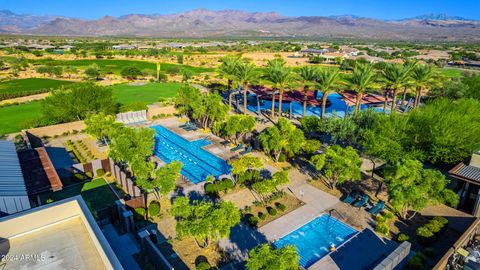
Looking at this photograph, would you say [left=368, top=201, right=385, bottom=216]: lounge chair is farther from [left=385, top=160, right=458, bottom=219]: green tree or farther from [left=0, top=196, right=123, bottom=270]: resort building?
[left=0, top=196, right=123, bottom=270]: resort building

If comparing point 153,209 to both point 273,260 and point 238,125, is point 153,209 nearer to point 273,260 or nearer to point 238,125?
point 273,260

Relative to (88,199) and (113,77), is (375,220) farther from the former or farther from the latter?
(113,77)

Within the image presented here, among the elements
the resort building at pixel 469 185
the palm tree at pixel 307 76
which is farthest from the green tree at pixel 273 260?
the palm tree at pixel 307 76

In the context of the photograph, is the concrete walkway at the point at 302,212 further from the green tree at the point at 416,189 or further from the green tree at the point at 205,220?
the green tree at the point at 416,189

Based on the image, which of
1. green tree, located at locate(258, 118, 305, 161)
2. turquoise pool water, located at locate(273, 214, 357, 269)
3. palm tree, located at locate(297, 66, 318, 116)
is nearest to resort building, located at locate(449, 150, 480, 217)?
turquoise pool water, located at locate(273, 214, 357, 269)

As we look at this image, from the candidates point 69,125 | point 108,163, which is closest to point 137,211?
point 108,163

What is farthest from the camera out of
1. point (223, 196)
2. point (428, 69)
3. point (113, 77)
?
point (113, 77)

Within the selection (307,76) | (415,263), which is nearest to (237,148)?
(307,76)
